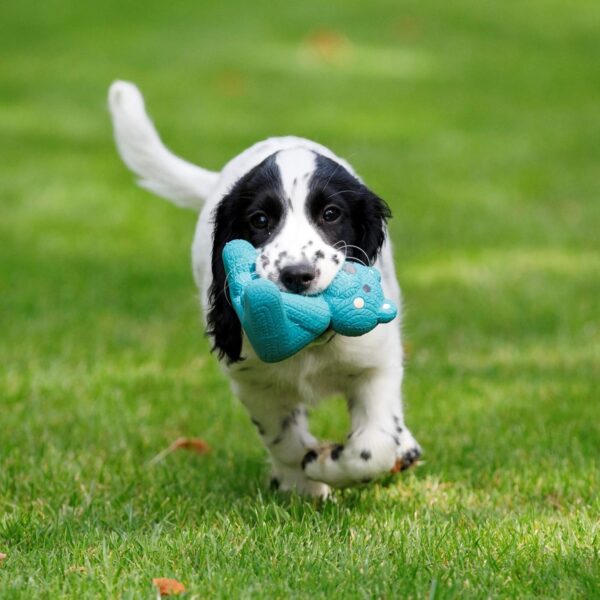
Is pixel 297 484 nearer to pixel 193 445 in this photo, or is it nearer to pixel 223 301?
pixel 193 445

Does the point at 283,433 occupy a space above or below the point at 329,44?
below

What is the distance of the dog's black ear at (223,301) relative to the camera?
392 cm

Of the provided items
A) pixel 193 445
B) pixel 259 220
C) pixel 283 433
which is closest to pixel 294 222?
pixel 259 220

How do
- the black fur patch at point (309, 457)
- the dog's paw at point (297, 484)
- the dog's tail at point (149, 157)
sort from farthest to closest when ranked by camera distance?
the dog's tail at point (149, 157) → the dog's paw at point (297, 484) → the black fur patch at point (309, 457)

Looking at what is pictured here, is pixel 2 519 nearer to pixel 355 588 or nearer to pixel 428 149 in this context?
pixel 355 588

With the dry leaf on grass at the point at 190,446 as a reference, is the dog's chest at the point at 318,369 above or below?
above

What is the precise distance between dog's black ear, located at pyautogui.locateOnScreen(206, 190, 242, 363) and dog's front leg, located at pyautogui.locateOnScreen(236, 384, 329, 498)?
30 centimetres

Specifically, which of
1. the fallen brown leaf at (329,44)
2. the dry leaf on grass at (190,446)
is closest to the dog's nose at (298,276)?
the dry leaf on grass at (190,446)

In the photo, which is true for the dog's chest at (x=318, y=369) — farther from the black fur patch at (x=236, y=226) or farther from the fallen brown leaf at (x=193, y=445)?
the fallen brown leaf at (x=193, y=445)

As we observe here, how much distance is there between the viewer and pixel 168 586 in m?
3.08

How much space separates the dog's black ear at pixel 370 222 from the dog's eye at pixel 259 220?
343mm

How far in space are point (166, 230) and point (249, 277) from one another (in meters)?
5.11

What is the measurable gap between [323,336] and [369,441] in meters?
0.50

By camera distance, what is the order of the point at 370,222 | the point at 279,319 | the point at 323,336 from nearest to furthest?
the point at 279,319, the point at 323,336, the point at 370,222
